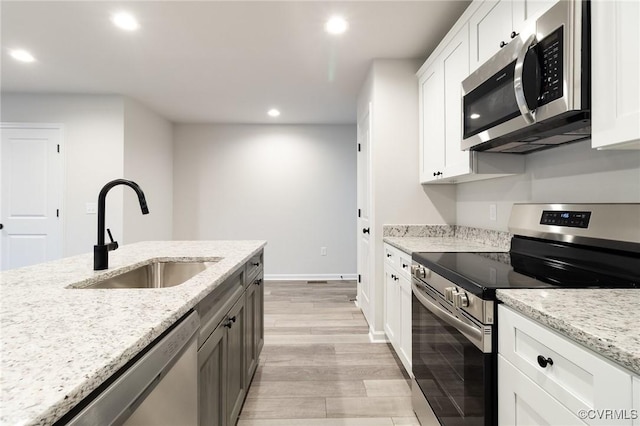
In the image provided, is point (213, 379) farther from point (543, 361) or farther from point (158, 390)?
point (543, 361)

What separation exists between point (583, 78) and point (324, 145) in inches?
161

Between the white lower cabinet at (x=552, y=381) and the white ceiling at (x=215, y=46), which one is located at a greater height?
the white ceiling at (x=215, y=46)

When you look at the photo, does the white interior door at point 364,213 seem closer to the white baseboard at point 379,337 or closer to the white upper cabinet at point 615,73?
the white baseboard at point 379,337

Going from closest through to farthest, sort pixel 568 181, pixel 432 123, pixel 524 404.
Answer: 1. pixel 524 404
2. pixel 568 181
3. pixel 432 123

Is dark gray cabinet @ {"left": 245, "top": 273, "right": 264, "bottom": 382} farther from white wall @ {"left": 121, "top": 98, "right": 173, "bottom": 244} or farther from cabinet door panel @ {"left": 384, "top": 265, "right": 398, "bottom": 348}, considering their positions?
white wall @ {"left": 121, "top": 98, "right": 173, "bottom": 244}

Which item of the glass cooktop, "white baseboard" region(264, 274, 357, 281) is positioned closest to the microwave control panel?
the glass cooktop

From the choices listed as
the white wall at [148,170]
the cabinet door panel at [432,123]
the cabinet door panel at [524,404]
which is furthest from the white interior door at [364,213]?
the white wall at [148,170]

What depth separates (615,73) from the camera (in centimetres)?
95

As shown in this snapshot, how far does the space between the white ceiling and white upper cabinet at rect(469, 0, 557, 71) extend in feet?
1.49

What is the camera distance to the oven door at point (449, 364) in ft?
3.29

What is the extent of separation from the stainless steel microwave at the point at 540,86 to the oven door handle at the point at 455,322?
A: 82 centimetres

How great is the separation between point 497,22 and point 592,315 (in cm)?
150

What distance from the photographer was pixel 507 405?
0.94 meters

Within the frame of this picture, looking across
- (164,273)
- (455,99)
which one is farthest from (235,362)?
(455,99)
